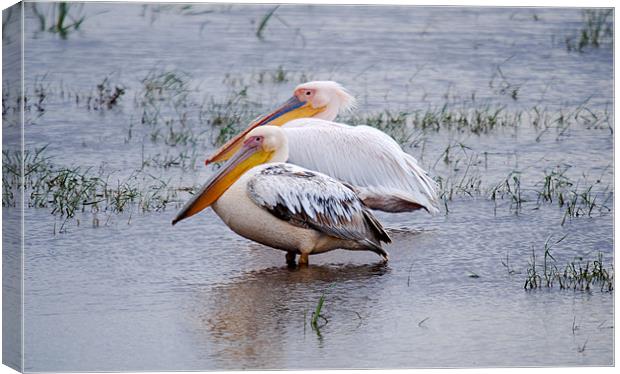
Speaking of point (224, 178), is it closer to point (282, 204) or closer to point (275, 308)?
point (282, 204)

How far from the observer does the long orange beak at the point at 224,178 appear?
8.77 metres

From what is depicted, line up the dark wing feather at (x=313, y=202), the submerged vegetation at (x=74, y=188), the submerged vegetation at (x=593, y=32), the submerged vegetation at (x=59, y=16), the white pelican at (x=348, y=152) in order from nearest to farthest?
1. the submerged vegetation at (x=59, y=16)
2. the submerged vegetation at (x=74, y=188)
3. the dark wing feather at (x=313, y=202)
4. the submerged vegetation at (x=593, y=32)
5. the white pelican at (x=348, y=152)

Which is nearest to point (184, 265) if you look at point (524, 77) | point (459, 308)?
point (459, 308)

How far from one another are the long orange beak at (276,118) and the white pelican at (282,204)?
0.48 ft

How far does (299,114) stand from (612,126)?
5.60ft

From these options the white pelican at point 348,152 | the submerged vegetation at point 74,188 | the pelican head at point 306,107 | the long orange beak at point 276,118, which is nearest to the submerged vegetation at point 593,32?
the white pelican at point 348,152

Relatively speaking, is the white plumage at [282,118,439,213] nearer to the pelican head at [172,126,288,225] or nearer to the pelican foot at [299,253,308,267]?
the pelican head at [172,126,288,225]

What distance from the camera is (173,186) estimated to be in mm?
9031

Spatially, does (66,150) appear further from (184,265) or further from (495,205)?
(495,205)

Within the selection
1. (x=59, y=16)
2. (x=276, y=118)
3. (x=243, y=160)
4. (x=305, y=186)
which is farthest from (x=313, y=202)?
(x=59, y=16)

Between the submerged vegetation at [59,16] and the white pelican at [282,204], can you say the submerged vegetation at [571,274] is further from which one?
the submerged vegetation at [59,16]

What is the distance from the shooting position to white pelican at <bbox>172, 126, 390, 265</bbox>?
28.5 feet

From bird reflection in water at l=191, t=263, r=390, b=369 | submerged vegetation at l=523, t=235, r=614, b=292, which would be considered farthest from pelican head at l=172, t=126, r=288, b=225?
submerged vegetation at l=523, t=235, r=614, b=292

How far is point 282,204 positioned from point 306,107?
2.58 ft
